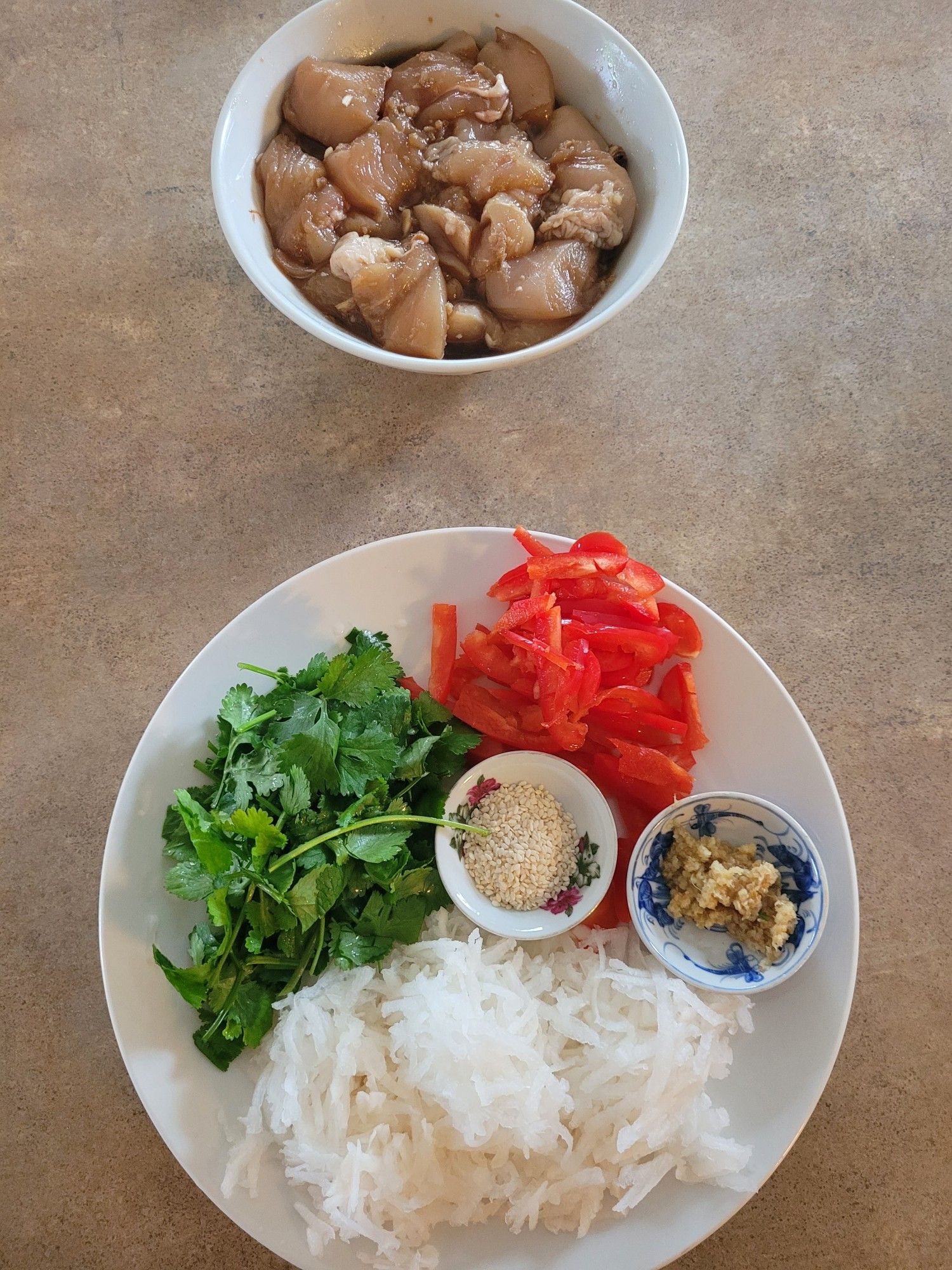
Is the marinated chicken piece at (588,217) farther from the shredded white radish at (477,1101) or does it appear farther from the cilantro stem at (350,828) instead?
the shredded white radish at (477,1101)

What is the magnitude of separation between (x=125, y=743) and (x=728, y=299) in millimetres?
1618

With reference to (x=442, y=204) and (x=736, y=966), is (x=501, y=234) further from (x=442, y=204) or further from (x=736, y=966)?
(x=736, y=966)

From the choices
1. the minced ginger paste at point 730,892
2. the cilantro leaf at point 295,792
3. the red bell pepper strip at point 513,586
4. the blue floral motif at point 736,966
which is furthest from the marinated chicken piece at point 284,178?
the blue floral motif at point 736,966

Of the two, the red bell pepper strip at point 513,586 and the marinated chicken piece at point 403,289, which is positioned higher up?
the marinated chicken piece at point 403,289

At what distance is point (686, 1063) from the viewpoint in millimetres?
1470

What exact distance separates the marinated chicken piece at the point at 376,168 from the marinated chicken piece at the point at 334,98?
29 mm

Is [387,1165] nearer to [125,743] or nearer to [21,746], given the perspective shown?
[125,743]

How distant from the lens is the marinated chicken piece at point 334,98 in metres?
1.56

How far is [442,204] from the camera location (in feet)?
5.15

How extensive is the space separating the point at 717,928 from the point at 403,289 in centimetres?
119

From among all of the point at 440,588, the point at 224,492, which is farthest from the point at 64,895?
the point at 440,588

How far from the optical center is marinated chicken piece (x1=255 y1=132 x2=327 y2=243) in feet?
5.13

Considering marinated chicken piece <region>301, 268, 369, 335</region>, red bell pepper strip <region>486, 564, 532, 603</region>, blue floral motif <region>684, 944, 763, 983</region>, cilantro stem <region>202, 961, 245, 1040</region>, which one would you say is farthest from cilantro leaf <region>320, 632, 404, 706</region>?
blue floral motif <region>684, 944, 763, 983</region>

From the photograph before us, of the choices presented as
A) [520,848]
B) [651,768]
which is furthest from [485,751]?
[651,768]
